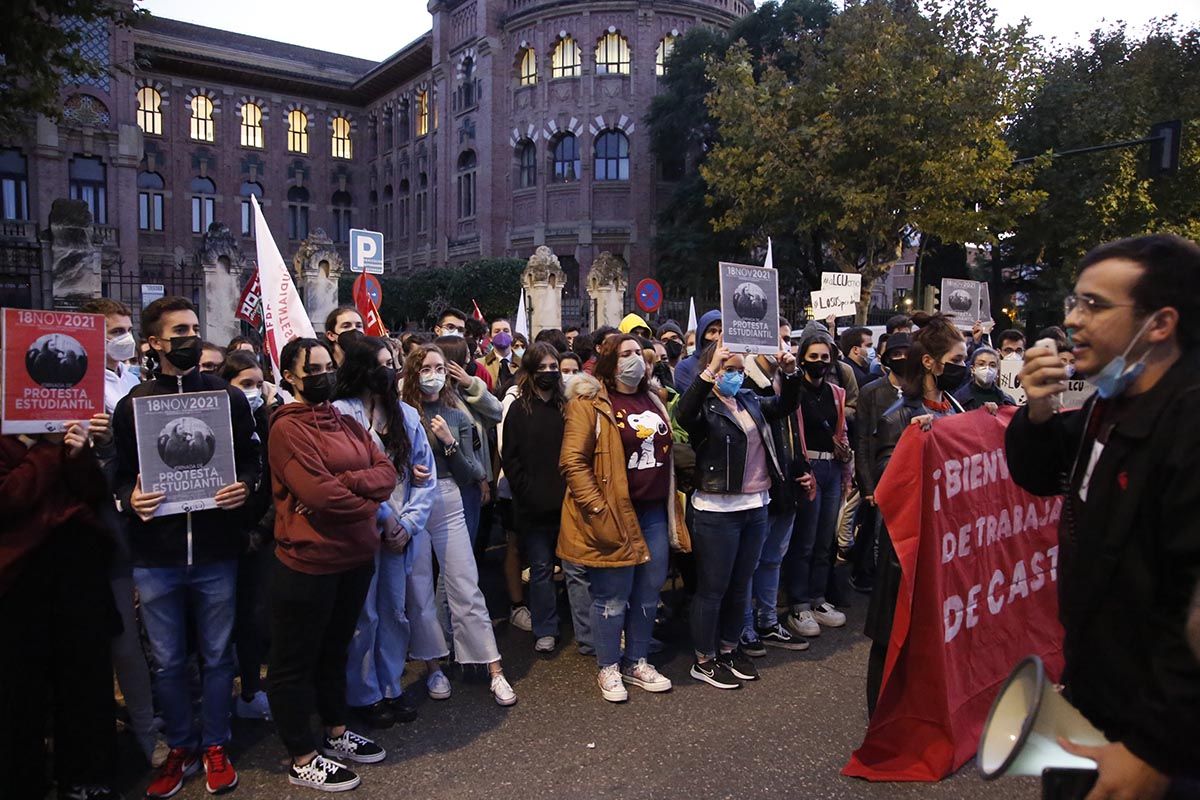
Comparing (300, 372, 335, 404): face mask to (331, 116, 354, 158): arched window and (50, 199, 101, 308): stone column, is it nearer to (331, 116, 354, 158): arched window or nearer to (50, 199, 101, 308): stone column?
(50, 199, 101, 308): stone column

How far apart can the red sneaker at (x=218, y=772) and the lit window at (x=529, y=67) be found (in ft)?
117

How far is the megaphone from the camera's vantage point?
1831 millimetres

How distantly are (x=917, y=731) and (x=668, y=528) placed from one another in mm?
1777

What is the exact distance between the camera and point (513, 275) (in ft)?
102

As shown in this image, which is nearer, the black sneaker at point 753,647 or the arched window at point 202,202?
the black sneaker at point 753,647

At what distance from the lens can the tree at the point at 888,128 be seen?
19109 mm

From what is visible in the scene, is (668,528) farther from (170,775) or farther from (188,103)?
(188,103)

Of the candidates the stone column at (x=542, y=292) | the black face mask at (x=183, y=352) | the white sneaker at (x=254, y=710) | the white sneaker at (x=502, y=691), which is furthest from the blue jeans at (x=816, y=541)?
the stone column at (x=542, y=292)

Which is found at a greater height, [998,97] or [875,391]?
[998,97]

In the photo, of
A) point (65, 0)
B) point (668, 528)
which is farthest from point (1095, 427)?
point (65, 0)

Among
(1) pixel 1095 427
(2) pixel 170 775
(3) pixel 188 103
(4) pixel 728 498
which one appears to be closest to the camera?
(1) pixel 1095 427

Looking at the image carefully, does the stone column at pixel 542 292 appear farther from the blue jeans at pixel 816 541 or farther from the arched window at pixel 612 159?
the arched window at pixel 612 159

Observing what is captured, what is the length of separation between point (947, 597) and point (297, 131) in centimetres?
4860

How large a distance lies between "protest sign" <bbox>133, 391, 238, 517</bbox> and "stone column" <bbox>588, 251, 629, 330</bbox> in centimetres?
1671
